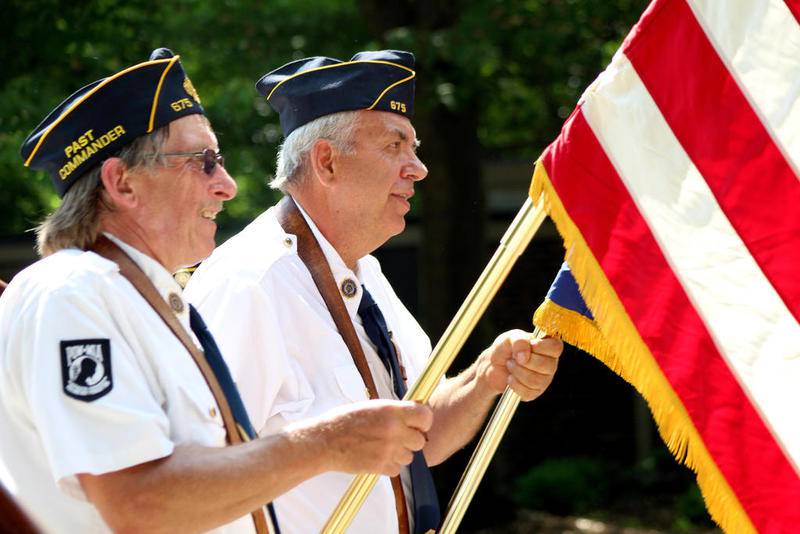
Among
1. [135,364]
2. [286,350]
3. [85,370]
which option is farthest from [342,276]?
[85,370]

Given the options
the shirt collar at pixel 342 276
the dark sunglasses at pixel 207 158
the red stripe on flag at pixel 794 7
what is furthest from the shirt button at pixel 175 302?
the red stripe on flag at pixel 794 7

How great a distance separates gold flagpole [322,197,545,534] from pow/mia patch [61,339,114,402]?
2.60 ft

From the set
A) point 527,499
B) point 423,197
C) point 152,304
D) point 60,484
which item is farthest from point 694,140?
point 527,499

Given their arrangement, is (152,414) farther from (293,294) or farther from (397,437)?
(293,294)

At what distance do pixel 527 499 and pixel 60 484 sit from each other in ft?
30.0

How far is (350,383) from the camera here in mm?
3600

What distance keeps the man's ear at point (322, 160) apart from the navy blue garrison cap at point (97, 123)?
1.08 m

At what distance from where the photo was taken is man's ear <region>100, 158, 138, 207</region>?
2785 millimetres

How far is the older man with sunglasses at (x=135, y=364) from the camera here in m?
2.42

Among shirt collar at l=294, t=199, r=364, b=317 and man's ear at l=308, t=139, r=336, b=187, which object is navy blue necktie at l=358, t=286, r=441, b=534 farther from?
man's ear at l=308, t=139, r=336, b=187

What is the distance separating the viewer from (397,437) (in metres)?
2.70

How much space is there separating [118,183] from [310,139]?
1.26 m

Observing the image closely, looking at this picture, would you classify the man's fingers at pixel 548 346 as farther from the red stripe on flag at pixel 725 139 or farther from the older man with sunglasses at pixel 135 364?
the older man with sunglasses at pixel 135 364

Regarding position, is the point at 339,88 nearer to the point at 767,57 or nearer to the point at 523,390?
the point at 523,390
